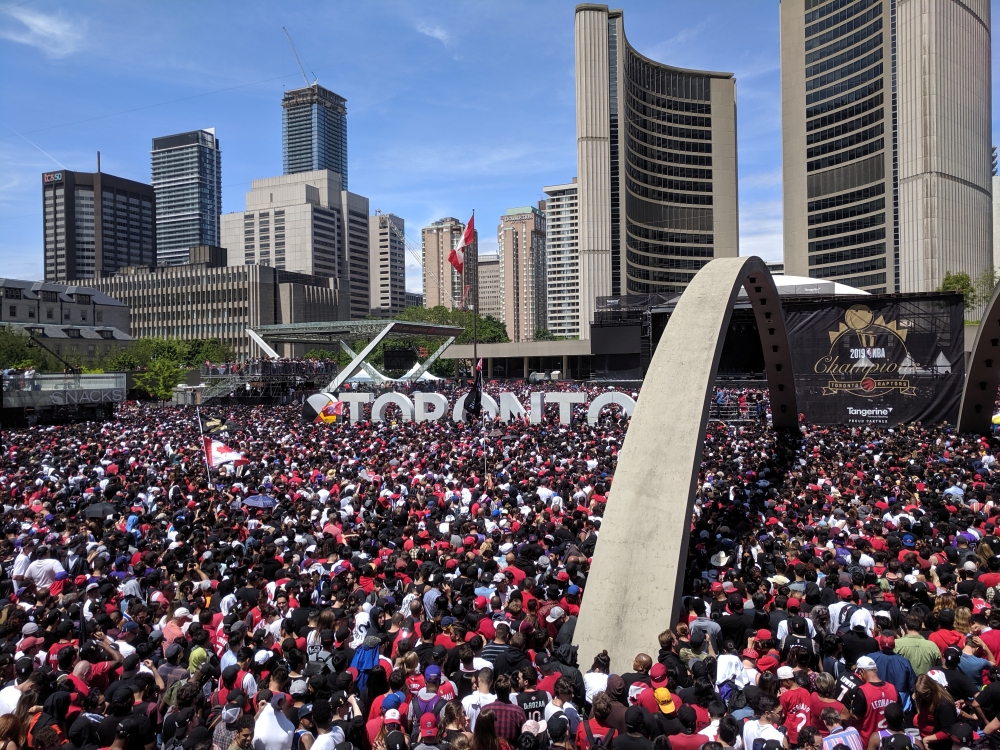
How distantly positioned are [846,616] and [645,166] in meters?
91.5

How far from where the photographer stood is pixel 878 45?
73.4 m

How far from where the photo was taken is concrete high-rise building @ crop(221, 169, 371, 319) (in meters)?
167

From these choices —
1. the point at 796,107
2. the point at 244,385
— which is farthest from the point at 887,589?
the point at 796,107

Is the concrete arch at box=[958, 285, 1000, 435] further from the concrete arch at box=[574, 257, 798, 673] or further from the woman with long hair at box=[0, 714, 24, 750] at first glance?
the woman with long hair at box=[0, 714, 24, 750]

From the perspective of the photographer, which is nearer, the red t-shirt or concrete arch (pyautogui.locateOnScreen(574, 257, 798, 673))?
the red t-shirt

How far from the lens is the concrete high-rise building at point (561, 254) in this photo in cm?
17062

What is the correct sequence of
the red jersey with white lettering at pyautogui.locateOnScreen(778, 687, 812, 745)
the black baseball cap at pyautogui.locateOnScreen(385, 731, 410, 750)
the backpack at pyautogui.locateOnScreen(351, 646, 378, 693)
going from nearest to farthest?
the black baseball cap at pyautogui.locateOnScreen(385, 731, 410, 750)
the red jersey with white lettering at pyautogui.locateOnScreen(778, 687, 812, 745)
the backpack at pyautogui.locateOnScreen(351, 646, 378, 693)

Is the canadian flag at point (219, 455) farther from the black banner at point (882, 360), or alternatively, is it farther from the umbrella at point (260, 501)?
the black banner at point (882, 360)

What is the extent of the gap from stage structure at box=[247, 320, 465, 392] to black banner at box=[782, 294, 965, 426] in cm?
2639

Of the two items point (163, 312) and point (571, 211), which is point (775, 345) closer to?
point (163, 312)

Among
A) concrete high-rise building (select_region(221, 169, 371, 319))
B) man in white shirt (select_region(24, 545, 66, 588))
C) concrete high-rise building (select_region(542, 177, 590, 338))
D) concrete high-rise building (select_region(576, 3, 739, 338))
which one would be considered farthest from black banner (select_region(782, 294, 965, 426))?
concrete high-rise building (select_region(221, 169, 371, 319))

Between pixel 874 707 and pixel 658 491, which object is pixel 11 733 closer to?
pixel 874 707

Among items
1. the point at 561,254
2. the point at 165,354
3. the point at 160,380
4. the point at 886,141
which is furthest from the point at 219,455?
the point at 561,254

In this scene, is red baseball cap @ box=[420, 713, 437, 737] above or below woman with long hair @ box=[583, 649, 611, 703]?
above
